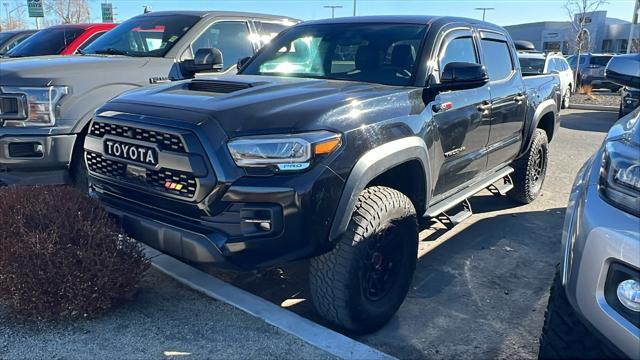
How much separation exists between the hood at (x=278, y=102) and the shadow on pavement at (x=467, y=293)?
1.32 meters

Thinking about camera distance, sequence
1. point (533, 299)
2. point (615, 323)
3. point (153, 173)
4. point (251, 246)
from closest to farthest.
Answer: point (615, 323)
point (251, 246)
point (153, 173)
point (533, 299)

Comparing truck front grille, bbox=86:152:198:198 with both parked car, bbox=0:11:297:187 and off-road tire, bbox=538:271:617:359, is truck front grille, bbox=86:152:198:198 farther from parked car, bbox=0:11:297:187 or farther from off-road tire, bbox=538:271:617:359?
off-road tire, bbox=538:271:617:359

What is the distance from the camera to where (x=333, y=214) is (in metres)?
2.69

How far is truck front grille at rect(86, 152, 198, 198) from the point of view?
2711 millimetres

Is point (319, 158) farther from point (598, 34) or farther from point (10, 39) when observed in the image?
point (598, 34)

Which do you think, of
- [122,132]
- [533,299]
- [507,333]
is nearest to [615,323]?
[507,333]

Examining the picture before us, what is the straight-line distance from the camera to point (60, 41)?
23.9 ft

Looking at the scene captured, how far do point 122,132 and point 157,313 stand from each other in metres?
1.03

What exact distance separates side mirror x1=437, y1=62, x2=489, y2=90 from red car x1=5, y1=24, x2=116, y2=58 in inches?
209

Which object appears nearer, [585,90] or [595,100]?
[595,100]

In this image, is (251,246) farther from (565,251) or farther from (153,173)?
(565,251)

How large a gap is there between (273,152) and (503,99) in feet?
9.28

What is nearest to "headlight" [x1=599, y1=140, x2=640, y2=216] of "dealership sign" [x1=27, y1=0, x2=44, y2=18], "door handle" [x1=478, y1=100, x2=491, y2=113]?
"door handle" [x1=478, y1=100, x2=491, y2=113]

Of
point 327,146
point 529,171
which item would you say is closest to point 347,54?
point 327,146
